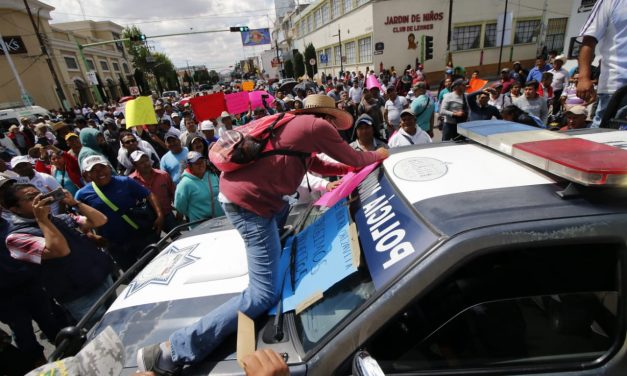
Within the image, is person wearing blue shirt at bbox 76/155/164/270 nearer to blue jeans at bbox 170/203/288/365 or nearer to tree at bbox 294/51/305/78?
blue jeans at bbox 170/203/288/365

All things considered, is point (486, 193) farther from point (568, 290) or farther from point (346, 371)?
point (346, 371)

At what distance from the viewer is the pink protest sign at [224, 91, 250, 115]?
802cm

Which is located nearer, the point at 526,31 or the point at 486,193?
the point at 486,193

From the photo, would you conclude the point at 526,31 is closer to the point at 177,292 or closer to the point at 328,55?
the point at 328,55

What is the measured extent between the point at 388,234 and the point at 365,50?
98.1 feet

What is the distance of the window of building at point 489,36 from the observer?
2562 cm

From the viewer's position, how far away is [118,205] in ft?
10.8

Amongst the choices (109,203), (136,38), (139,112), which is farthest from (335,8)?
(109,203)

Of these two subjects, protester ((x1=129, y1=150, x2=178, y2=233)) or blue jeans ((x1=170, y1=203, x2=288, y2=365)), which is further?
protester ((x1=129, y1=150, x2=178, y2=233))

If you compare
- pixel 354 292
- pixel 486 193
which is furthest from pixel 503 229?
pixel 354 292

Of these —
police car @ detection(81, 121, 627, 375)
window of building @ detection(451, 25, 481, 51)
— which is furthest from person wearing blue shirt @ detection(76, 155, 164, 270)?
window of building @ detection(451, 25, 481, 51)

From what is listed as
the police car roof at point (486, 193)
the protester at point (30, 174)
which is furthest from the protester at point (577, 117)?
the protester at point (30, 174)

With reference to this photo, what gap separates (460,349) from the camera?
1275mm

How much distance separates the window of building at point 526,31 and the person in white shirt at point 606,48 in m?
30.5
